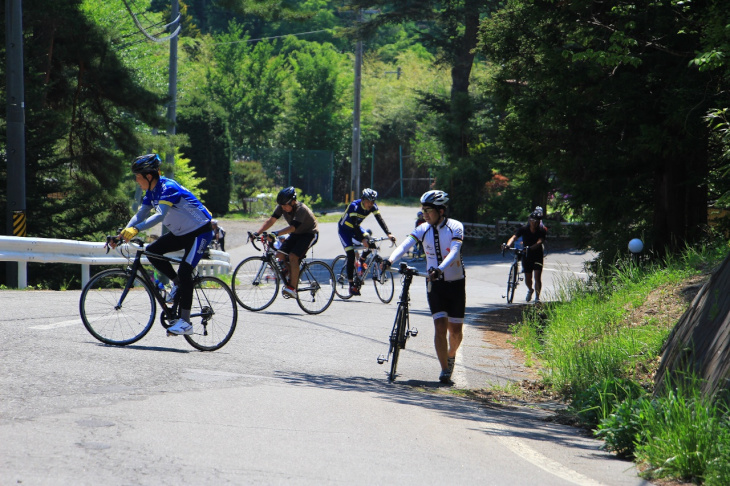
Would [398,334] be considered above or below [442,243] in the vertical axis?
below

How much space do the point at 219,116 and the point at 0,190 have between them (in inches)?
1095

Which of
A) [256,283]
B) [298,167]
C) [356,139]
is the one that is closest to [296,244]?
[256,283]

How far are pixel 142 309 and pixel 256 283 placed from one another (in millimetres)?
3898

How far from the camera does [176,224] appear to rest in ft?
29.6

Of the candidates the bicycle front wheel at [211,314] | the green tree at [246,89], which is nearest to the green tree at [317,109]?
the green tree at [246,89]

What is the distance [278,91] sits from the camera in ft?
205

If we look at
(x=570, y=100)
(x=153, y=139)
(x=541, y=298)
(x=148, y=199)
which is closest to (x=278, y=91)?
(x=153, y=139)

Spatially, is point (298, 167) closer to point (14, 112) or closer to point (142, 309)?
point (14, 112)

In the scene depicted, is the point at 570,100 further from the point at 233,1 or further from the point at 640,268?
the point at 233,1

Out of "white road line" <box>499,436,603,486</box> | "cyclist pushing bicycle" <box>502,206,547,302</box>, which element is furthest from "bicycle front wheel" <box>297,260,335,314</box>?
"white road line" <box>499,436,603,486</box>

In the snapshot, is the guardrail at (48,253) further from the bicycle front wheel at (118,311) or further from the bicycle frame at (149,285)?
the bicycle frame at (149,285)

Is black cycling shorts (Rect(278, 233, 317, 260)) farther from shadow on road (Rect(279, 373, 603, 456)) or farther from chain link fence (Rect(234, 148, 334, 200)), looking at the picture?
chain link fence (Rect(234, 148, 334, 200))

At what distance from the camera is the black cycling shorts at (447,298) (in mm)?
8914

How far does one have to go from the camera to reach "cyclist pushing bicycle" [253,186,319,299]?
13.0m
